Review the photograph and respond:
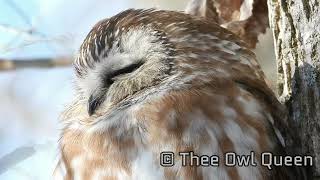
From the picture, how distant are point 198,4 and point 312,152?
101 centimetres

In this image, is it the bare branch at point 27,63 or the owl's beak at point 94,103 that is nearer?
the owl's beak at point 94,103

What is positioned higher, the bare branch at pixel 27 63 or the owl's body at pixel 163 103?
the bare branch at pixel 27 63

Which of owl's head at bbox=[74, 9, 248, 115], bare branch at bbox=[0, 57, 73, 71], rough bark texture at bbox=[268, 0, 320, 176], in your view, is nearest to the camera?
rough bark texture at bbox=[268, 0, 320, 176]

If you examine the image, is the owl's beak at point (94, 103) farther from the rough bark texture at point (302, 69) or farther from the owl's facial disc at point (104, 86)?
the rough bark texture at point (302, 69)

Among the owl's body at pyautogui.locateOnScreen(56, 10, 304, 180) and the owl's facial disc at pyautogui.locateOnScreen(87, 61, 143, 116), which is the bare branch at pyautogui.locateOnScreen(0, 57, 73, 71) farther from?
the owl's facial disc at pyautogui.locateOnScreen(87, 61, 143, 116)

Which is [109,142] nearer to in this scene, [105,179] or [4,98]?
[105,179]

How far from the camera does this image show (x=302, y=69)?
227cm

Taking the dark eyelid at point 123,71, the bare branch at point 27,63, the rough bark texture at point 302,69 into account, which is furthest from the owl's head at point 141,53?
the bare branch at point 27,63

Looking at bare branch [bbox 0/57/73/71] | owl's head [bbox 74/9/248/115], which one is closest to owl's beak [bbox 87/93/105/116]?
owl's head [bbox 74/9/248/115]

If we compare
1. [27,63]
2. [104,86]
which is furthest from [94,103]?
[27,63]

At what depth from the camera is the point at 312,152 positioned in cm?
220

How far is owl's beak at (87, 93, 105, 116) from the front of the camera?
234 cm

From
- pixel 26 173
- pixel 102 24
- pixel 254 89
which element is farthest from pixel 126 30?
pixel 26 173

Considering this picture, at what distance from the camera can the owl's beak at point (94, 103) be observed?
2344 millimetres
